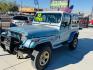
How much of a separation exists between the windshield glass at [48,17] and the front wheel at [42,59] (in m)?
1.70

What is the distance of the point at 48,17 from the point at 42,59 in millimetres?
2354

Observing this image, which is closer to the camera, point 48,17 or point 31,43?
point 31,43

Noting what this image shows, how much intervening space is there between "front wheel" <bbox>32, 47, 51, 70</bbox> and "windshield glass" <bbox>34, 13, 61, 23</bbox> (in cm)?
170

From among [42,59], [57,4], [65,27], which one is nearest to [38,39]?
[42,59]

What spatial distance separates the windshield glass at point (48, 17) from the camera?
722 cm

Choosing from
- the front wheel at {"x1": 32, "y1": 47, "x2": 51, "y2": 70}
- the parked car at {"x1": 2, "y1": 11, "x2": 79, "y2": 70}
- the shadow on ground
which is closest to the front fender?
the parked car at {"x1": 2, "y1": 11, "x2": 79, "y2": 70}

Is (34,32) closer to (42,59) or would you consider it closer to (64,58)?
(42,59)

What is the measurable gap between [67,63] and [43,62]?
4.07 feet

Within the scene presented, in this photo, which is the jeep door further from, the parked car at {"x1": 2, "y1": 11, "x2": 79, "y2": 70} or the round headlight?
the round headlight

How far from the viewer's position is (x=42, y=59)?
584 cm

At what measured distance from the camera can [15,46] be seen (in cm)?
567

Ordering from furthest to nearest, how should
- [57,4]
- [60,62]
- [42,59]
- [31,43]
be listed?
1. [57,4]
2. [60,62]
3. [42,59]
4. [31,43]

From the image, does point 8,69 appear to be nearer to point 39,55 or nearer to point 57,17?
point 39,55

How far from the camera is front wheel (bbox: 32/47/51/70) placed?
18.2 ft
